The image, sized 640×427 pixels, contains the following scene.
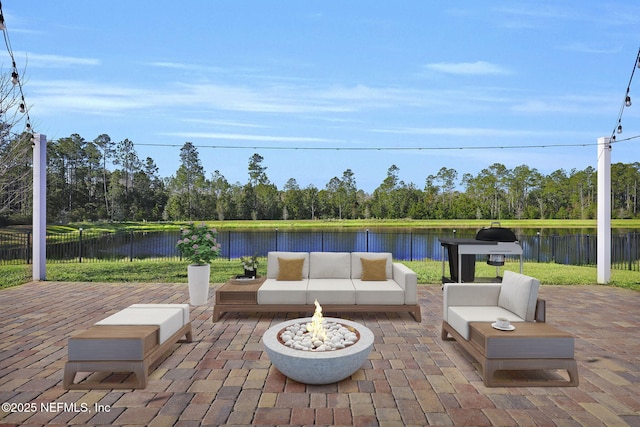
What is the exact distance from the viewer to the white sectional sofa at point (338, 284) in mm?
5000

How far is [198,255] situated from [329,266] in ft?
6.54

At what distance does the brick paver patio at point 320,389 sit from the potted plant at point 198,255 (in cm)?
104

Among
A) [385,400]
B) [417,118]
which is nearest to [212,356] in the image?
[385,400]

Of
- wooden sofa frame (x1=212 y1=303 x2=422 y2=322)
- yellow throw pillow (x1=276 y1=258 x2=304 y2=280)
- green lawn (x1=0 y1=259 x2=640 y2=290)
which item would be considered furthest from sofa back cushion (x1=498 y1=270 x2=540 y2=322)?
green lawn (x1=0 y1=259 x2=640 y2=290)

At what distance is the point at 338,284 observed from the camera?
530 cm

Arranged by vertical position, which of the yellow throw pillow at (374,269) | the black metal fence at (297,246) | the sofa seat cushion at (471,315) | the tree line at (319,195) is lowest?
the black metal fence at (297,246)

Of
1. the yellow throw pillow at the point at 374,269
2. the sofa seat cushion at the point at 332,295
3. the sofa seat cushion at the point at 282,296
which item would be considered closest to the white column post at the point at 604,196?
the yellow throw pillow at the point at 374,269

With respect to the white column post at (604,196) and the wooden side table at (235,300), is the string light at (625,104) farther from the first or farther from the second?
the wooden side table at (235,300)

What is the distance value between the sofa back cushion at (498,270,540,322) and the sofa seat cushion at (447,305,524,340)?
0.06 metres

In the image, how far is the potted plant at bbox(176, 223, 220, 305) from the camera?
5832mm

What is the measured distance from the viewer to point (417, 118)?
14859 mm

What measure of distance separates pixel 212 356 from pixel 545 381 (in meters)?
2.90

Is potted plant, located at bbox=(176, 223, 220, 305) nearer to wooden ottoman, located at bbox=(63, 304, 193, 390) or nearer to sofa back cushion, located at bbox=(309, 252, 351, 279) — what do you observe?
sofa back cushion, located at bbox=(309, 252, 351, 279)

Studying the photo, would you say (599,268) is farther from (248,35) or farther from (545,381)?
(248,35)
